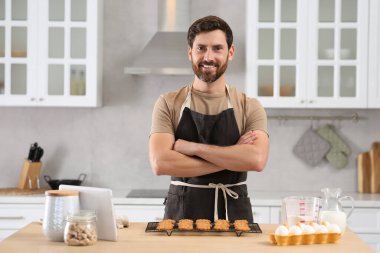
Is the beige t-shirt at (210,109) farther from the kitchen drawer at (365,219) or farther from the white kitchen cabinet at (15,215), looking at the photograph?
the white kitchen cabinet at (15,215)

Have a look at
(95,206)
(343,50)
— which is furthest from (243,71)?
(95,206)

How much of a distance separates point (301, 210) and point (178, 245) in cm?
53

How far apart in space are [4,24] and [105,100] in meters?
0.94

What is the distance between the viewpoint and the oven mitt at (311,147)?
5309 mm

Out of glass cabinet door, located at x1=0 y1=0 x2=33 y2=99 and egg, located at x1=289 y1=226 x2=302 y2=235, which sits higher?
glass cabinet door, located at x1=0 y1=0 x2=33 y2=99

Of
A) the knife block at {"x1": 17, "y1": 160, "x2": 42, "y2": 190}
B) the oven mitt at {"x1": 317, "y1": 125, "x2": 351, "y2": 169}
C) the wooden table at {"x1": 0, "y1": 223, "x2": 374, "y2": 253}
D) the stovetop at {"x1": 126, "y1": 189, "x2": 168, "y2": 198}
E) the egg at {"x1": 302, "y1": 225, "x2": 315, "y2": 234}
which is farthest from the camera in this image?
the oven mitt at {"x1": 317, "y1": 125, "x2": 351, "y2": 169}

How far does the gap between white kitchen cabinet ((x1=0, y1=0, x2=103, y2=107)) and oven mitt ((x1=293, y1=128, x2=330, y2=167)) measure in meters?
1.58

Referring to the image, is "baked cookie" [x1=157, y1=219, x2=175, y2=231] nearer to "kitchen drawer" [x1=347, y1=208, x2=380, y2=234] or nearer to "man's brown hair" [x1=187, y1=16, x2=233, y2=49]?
"man's brown hair" [x1=187, y1=16, x2=233, y2=49]

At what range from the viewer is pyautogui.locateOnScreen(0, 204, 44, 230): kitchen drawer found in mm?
4746

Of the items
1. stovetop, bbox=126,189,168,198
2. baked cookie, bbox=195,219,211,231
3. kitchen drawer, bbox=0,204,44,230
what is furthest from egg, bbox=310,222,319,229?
kitchen drawer, bbox=0,204,44,230

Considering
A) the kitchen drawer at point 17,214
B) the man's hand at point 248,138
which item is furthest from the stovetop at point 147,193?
the man's hand at point 248,138

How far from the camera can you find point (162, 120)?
3.38 metres

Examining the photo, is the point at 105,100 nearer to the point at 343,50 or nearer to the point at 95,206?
the point at 343,50

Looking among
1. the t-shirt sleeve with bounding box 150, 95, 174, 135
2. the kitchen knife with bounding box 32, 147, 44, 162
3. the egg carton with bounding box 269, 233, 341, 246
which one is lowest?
the egg carton with bounding box 269, 233, 341, 246
